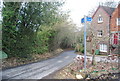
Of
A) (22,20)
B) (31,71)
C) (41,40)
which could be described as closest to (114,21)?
(41,40)

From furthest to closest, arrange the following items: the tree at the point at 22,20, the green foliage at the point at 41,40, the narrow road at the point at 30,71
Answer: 1. the green foliage at the point at 41,40
2. the tree at the point at 22,20
3. the narrow road at the point at 30,71

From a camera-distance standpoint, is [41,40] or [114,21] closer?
[41,40]

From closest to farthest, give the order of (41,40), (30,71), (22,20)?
(30,71), (22,20), (41,40)

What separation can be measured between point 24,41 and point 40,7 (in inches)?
115

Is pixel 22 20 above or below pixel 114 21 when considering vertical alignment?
below

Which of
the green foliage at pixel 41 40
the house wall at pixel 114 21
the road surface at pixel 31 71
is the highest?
the house wall at pixel 114 21

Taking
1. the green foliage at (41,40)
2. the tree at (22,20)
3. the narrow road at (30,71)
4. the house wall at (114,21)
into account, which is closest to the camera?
the narrow road at (30,71)

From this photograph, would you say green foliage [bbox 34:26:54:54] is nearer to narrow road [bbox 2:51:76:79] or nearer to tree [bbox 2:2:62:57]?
tree [bbox 2:2:62:57]

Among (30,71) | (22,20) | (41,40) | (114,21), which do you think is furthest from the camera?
(114,21)

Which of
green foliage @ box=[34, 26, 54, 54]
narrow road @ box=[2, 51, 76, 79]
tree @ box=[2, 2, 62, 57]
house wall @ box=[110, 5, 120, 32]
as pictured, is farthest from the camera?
house wall @ box=[110, 5, 120, 32]

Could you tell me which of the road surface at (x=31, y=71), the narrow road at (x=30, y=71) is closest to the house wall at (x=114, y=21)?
the road surface at (x=31, y=71)

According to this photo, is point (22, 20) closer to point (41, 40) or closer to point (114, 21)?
point (41, 40)

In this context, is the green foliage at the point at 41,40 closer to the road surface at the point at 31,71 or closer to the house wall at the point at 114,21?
the road surface at the point at 31,71

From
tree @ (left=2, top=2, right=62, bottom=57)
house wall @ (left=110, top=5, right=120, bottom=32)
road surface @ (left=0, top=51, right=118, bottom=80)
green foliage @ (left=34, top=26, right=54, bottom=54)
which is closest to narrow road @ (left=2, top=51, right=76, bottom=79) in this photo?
road surface @ (left=0, top=51, right=118, bottom=80)
